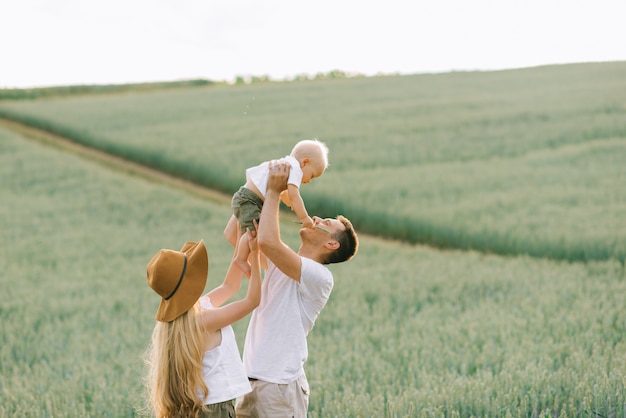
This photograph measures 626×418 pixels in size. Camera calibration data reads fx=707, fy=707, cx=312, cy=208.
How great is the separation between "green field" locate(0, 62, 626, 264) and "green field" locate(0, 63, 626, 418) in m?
0.07

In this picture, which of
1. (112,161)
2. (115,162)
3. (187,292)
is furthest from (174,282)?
(112,161)

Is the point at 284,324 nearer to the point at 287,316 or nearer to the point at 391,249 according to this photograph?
the point at 287,316

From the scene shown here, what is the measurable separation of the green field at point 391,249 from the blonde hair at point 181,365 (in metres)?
1.78

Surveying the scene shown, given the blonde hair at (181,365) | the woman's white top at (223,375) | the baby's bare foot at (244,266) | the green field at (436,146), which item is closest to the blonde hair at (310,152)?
the baby's bare foot at (244,266)

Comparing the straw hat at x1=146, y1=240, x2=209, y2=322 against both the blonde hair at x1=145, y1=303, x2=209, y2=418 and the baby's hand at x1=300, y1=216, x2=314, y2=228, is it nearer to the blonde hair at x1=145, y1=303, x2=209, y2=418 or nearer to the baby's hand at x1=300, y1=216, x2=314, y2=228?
the blonde hair at x1=145, y1=303, x2=209, y2=418

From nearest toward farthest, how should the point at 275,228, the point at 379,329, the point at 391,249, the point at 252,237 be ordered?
the point at 275,228
the point at 252,237
the point at 379,329
the point at 391,249

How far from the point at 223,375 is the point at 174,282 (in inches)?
18.7

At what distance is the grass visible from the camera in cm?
502

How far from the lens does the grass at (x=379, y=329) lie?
5.02 meters

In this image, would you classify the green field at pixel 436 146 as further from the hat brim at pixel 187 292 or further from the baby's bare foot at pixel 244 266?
the hat brim at pixel 187 292

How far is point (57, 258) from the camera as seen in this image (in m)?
12.3

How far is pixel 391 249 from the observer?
12391 millimetres

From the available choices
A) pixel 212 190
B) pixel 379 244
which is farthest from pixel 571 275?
pixel 212 190

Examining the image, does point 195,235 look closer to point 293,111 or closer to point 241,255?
point 241,255
